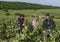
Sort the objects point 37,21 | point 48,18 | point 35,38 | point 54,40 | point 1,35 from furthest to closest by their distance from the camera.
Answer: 1. point 1,35
2. point 37,21
3. point 48,18
4. point 35,38
5. point 54,40

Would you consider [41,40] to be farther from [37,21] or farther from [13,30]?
[13,30]

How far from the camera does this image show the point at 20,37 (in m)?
16.1

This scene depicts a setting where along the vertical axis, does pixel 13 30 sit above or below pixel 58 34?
below

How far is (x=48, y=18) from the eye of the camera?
18141 millimetres

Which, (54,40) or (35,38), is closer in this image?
(54,40)

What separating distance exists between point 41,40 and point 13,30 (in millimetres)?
8703

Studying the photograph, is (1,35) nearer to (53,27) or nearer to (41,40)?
(53,27)

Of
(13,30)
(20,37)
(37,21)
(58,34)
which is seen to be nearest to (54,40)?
(58,34)

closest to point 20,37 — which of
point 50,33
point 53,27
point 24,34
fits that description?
point 24,34

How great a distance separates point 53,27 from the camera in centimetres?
1848

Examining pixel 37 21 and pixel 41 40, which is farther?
pixel 37 21

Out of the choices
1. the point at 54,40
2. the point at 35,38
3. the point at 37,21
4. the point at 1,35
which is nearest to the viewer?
the point at 54,40

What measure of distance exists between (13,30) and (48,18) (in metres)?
6.39

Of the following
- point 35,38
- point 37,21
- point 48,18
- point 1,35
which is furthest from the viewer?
point 1,35
